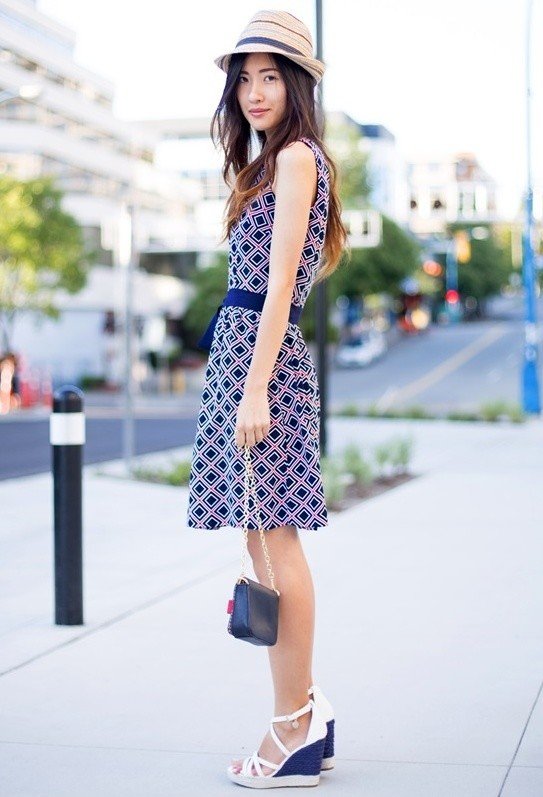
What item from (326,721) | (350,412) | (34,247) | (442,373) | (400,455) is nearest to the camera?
(326,721)

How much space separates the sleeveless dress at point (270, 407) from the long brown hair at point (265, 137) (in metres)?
0.03

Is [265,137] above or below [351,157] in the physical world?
below

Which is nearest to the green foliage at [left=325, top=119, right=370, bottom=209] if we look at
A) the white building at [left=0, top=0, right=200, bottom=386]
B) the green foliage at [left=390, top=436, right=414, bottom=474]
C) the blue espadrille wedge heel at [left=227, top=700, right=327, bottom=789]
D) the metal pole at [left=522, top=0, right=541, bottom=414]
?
the white building at [left=0, top=0, right=200, bottom=386]

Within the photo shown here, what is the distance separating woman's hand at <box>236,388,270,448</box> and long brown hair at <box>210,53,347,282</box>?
1.58 feet

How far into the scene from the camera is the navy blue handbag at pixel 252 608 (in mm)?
3262

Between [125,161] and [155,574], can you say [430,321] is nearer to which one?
[125,161]

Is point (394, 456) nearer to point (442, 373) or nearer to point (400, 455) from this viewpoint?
point (400, 455)

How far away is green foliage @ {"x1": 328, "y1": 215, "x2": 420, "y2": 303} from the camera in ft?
217

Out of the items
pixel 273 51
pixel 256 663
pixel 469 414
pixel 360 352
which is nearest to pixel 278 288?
pixel 273 51

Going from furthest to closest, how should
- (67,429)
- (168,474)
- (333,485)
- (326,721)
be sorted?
(168,474) < (333,485) < (67,429) < (326,721)

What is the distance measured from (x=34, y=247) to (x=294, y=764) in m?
33.6

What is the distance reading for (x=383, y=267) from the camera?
67.1 metres

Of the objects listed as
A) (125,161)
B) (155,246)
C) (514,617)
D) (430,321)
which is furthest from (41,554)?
(430,321)

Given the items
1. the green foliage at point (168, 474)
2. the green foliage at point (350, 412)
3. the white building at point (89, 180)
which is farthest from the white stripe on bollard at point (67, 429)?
the white building at point (89, 180)
